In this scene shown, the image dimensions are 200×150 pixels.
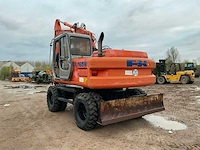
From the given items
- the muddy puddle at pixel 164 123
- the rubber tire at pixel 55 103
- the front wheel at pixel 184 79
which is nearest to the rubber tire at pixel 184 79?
the front wheel at pixel 184 79

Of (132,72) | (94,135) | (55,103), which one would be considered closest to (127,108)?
(132,72)

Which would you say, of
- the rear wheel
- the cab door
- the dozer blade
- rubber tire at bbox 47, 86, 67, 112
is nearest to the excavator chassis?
the dozer blade

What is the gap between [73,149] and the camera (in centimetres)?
355

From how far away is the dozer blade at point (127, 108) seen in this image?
163 inches

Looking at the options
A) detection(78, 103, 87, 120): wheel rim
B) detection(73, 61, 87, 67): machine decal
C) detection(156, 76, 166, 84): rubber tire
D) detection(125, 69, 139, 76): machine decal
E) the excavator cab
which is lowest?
detection(78, 103, 87, 120): wheel rim

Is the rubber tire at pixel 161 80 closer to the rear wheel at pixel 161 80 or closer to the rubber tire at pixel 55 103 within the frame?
the rear wheel at pixel 161 80

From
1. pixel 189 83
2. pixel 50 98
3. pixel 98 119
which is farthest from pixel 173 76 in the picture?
pixel 98 119

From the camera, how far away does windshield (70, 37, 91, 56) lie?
17.7 ft

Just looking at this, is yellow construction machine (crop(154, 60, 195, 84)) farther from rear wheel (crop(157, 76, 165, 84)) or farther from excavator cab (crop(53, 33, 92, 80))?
excavator cab (crop(53, 33, 92, 80))

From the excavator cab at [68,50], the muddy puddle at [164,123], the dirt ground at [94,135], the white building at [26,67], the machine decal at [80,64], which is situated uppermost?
the white building at [26,67]

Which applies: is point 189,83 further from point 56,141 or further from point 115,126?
point 56,141

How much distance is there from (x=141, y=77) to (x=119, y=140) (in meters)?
1.64

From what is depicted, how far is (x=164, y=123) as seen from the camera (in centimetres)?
504

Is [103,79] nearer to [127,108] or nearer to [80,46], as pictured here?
[127,108]
